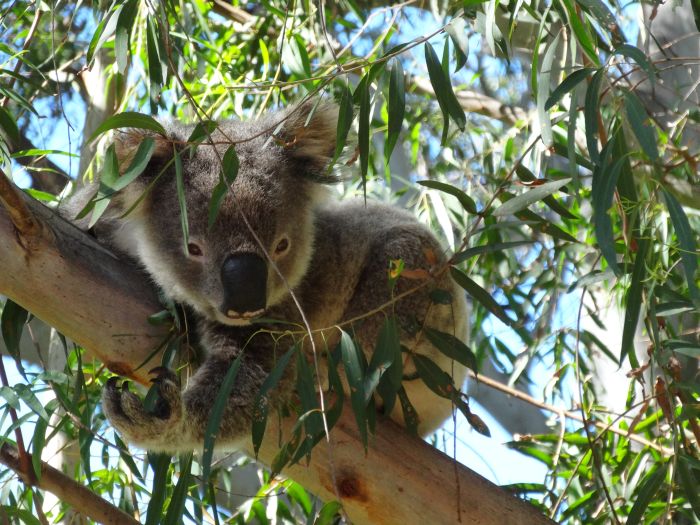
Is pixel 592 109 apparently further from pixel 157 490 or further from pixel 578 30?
pixel 157 490

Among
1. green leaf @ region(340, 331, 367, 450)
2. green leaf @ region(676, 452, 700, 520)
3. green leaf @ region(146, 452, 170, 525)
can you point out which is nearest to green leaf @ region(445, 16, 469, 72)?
green leaf @ region(340, 331, 367, 450)

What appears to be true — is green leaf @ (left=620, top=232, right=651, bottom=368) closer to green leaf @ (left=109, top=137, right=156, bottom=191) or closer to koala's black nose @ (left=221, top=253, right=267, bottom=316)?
koala's black nose @ (left=221, top=253, right=267, bottom=316)

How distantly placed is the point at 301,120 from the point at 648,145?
1091mm

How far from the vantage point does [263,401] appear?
1963 mm

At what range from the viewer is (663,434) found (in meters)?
2.97

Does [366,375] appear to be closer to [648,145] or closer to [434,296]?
[434,296]

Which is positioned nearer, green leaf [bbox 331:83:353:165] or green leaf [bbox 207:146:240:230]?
green leaf [bbox 207:146:240:230]

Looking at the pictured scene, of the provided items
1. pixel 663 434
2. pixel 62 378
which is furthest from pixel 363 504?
pixel 663 434

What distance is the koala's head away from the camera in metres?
2.12

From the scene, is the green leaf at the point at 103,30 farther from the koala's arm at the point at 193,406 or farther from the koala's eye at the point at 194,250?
the koala's arm at the point at 193,406

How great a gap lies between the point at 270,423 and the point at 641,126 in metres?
1.11

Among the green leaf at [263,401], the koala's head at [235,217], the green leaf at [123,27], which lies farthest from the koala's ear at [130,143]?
the green leaf at [263,401]

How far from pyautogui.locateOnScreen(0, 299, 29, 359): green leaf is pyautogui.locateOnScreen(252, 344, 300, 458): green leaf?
663 mm

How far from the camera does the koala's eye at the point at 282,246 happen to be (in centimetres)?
231
